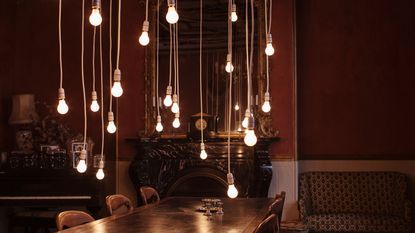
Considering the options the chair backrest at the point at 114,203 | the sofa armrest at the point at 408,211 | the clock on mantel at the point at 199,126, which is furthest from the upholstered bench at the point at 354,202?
the chair backrest at the point at 114,203

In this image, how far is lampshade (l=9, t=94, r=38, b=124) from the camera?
6.90 metres

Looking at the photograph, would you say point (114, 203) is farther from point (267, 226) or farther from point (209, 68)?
point (209, 68)

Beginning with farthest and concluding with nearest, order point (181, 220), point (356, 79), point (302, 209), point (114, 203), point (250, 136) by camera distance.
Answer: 1. point (356, 79)
2. point (302, 209)
3. point (114, 203)
4. point (181, 220)
5. point (250, 136)

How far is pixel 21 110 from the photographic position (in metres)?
6.94

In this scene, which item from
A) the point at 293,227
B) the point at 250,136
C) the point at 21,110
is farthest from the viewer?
the point at 21,110

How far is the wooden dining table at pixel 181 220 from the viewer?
3.26m

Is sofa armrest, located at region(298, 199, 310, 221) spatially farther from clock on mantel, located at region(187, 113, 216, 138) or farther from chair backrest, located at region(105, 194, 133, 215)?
chair backrest, located at region(105, 194, 133, 215)

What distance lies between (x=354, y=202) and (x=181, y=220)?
150 inches

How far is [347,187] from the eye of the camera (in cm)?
693

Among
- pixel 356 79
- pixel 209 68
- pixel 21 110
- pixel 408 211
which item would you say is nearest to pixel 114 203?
pixel 209 68

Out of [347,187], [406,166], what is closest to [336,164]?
[347,187]

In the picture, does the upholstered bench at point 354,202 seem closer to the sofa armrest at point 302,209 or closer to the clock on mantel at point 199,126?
the sofa armrest at point 302,209

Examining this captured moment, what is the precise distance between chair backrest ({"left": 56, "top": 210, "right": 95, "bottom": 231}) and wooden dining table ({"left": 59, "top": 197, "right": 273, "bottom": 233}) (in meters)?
0.08

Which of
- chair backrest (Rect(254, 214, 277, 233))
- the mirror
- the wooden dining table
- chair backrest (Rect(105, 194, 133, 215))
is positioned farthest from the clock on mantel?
chair backrest (Rect(254, 214, 277, 233))
